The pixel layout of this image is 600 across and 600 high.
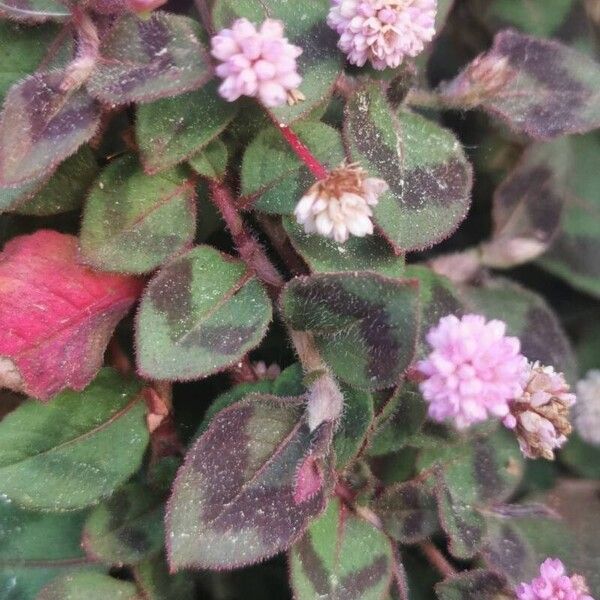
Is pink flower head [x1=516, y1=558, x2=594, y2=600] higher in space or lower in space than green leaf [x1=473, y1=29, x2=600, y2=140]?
lower

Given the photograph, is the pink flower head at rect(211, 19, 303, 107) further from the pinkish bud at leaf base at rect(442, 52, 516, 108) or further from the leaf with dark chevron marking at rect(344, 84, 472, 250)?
the pinkish bud at leaf base at rect(442, 52, 516, 108)

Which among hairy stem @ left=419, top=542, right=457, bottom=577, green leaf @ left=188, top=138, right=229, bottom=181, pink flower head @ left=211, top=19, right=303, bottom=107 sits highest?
pink flower head @ left=211, top=19, right=303, bottom=107

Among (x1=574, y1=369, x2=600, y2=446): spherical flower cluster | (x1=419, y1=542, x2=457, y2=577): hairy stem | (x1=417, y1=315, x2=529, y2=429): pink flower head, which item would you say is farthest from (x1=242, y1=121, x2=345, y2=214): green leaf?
(x1=574, y1=369, x2=600, y2=446): spherical flower cluster

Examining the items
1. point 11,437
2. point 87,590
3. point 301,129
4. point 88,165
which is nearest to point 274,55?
point 301,129

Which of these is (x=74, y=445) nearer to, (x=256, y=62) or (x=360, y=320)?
(x=360, y=320)

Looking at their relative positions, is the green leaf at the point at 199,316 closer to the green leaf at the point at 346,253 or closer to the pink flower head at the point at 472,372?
the green leaf at the point at 346,253

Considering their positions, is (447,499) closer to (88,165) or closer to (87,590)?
(87,590)
